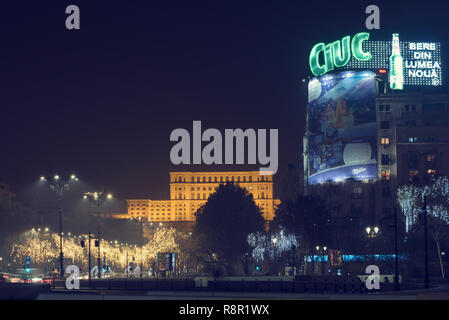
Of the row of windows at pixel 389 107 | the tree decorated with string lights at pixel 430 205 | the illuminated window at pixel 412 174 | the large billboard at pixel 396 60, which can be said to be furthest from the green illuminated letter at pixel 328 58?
the tree decorated with string lights at pixel 430 205

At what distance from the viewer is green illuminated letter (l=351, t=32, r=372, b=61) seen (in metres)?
159

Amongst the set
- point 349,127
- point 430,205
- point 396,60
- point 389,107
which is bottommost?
point 430,205

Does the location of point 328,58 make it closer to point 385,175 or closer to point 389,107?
point 389,107

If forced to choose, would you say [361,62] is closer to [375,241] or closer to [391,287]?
[375,241]

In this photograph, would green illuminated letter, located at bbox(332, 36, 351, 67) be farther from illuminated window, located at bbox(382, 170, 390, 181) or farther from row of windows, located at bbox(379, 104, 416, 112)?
illuminated window, located at bbox(382, 170, 390, 181)

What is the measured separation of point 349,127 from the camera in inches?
6245

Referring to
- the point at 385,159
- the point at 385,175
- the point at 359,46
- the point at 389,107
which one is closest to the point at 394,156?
the point at 385,159

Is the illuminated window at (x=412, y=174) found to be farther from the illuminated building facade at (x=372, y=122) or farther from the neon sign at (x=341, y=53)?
the neon sign at (x=341, y=53)

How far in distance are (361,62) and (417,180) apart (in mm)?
30556

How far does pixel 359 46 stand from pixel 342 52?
133 inches

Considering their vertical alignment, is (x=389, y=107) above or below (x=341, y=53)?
below

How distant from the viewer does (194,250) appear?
155875mm

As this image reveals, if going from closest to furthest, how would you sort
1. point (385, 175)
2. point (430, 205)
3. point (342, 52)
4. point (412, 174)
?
point (430, 205)
point (412, 174)
point (385, 175)
point (342, 52)
